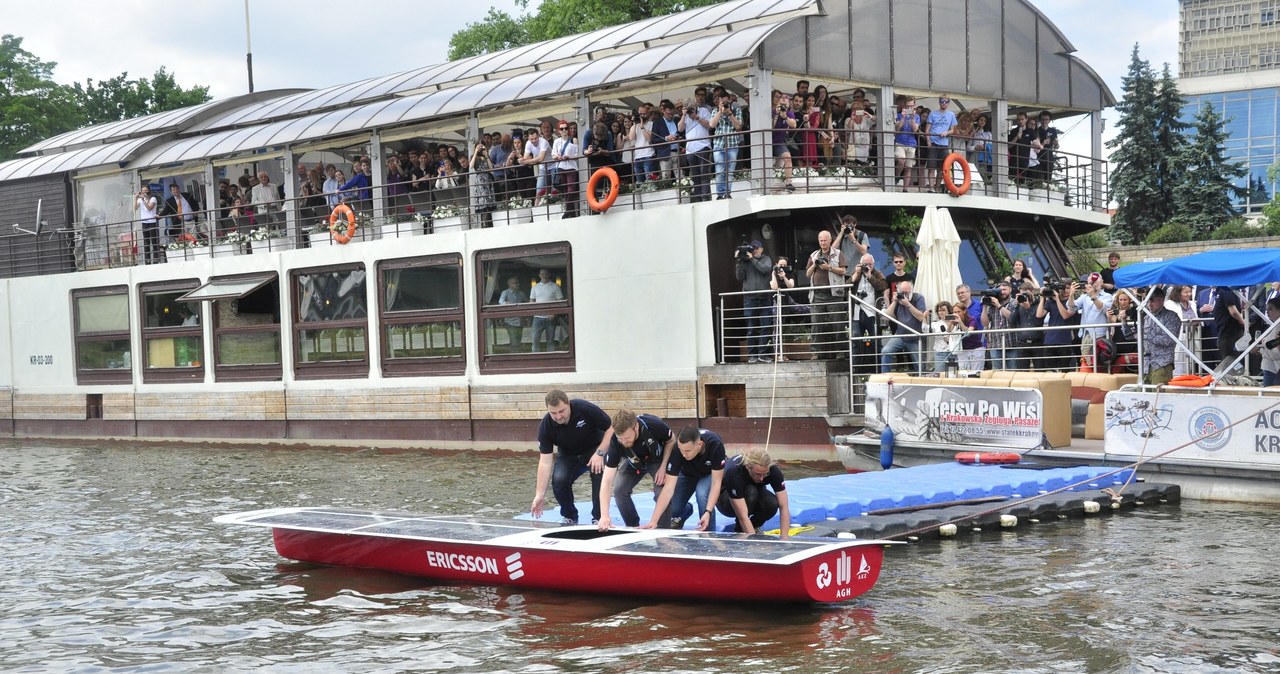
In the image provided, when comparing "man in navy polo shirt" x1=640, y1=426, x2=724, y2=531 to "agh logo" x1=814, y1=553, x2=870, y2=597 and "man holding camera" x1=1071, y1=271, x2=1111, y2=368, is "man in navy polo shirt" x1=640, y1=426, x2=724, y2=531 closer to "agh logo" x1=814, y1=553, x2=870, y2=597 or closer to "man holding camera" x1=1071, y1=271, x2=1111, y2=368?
"agh logo" x1=814, y1=553, x2=870, y2=597

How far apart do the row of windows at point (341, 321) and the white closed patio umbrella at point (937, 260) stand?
5839 mm

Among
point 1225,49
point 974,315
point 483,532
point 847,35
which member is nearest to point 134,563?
point 483,532

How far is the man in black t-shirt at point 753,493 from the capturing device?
35.5 ft

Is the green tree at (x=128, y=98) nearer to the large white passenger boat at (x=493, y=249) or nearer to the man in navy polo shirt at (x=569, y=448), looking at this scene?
the large white passenger boat at (x=493, y=249)

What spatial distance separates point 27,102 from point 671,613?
196ft

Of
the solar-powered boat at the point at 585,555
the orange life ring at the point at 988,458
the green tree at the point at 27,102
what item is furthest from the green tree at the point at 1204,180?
the green tree at the point at 27,102

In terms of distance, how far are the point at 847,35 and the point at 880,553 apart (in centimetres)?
1284

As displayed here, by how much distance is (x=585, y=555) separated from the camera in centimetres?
1049

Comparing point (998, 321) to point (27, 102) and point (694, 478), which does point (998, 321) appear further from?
point (27, 102)

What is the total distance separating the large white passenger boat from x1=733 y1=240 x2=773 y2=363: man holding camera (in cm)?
29

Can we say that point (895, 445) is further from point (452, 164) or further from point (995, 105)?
point (452, 164)

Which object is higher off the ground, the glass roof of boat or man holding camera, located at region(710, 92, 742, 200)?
the glass roof of boat

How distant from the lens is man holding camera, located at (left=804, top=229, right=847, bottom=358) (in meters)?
18.8

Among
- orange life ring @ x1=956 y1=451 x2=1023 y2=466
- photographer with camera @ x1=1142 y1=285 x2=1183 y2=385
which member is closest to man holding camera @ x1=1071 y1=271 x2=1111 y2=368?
photographer with camera @ x1=1142 y1=285 x2=1183 y2=385
